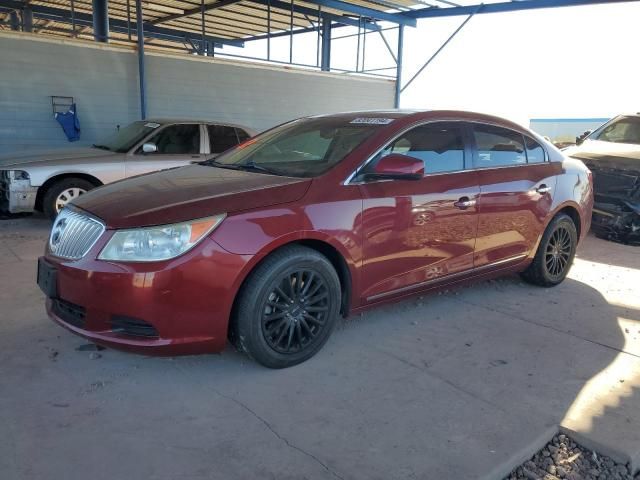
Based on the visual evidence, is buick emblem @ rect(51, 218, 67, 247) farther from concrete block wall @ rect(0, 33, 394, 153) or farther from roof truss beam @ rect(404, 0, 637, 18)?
roof truss beam @ rect(404, 0, 637, 18)

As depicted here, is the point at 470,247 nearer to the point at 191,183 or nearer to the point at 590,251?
the point at 191,183

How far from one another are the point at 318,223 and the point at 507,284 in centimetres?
276

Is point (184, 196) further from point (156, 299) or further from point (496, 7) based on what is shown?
point (496, 7)

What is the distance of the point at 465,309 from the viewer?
4535 millimetres

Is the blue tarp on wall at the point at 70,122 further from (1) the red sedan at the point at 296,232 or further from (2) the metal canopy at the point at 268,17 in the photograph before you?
(1) the red sedan at the point at 296,232

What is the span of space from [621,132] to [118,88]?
30.3 feet

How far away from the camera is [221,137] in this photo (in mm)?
8156

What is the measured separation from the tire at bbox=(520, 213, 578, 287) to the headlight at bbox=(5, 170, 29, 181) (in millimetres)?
6101

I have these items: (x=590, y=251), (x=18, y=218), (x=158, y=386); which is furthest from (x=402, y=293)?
(x=18, y=218)

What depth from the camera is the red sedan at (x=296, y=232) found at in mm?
2879

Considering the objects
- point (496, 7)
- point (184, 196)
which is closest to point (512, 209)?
point (184, 196)

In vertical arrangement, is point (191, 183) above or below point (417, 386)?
above

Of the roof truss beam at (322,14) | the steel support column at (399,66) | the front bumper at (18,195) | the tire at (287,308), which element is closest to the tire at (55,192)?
the front bumper at (18,195)

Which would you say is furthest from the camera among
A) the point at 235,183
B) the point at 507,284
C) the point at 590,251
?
the point at 590,251
